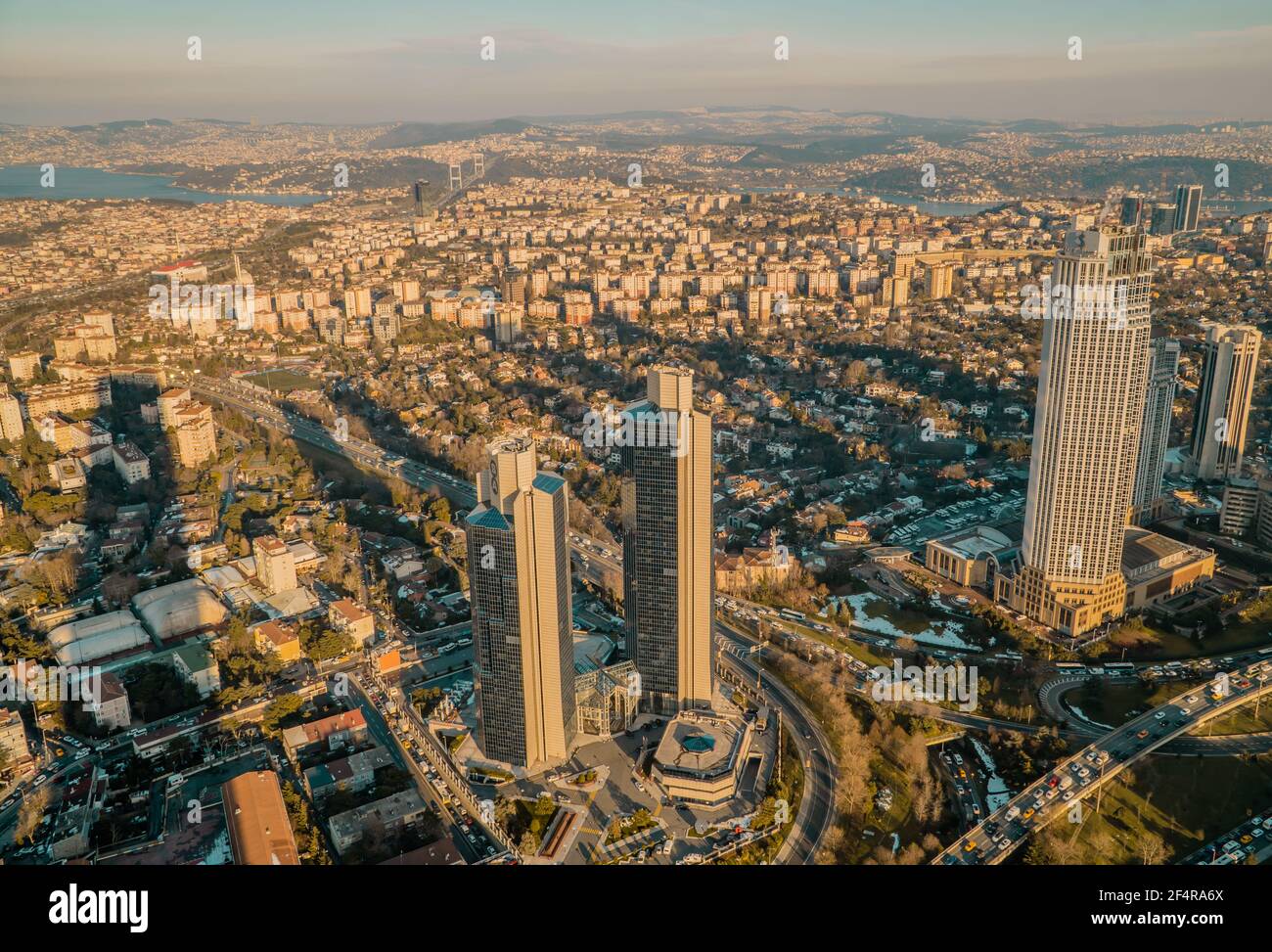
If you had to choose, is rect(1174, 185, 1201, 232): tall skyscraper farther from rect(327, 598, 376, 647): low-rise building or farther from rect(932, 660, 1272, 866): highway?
rect(327, 598, 376, 647): low-rise building

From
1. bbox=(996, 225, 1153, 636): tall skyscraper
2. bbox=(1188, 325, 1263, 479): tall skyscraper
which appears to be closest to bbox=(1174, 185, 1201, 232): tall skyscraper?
bbox=(1188, 325, 1263, 479): tall skyscraper

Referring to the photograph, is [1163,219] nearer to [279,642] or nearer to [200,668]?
[279,642]

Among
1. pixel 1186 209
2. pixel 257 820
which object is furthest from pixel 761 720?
pixel 1186 209

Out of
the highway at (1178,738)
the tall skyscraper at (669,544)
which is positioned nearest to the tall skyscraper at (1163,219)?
the highway at (1178,738)

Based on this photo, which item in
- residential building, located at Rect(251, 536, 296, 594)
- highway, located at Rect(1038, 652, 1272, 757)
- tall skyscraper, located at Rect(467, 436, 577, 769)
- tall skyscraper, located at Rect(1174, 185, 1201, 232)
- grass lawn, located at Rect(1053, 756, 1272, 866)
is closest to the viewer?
grass lawn, located at Rect(1053, 756, 1272, 866)

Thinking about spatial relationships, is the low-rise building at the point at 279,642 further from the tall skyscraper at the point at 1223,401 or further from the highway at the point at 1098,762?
the tall skyscraper at the point at 1223,401
